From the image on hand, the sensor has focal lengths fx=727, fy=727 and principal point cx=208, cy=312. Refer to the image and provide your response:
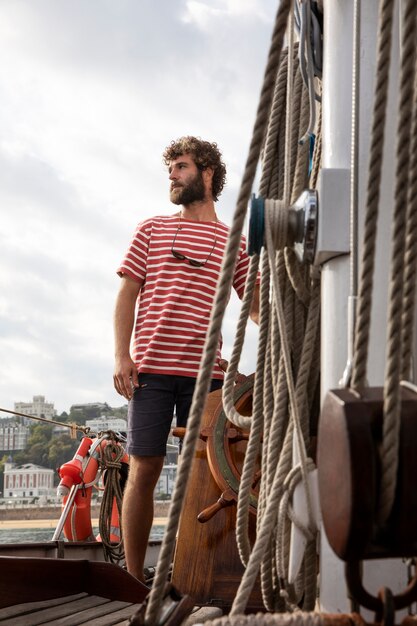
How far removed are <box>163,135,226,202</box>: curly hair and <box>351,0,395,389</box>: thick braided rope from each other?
1.58 metres

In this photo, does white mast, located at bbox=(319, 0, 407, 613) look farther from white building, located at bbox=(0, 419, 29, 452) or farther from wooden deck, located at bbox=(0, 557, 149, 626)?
white building, located at bbox=(0, 419, 29, 452)

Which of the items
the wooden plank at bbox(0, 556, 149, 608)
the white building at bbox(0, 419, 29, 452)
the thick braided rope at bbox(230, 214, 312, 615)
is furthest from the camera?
the white building at bbox(0, 419, 29, 452)

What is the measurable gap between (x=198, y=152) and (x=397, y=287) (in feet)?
5.51

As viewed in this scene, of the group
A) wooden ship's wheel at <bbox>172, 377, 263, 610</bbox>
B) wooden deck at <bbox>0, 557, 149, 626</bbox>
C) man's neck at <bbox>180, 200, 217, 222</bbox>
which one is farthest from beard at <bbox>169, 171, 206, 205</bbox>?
wooden deck at <bbox>0, 557, 149, 626</bbox>

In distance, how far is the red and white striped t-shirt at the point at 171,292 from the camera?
1935mm

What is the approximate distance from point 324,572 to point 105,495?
2.50m

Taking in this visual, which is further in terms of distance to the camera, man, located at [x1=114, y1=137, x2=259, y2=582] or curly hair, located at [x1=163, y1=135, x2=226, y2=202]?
curly hair, located at [x1=163, y1=135, x2=226, y2=202]

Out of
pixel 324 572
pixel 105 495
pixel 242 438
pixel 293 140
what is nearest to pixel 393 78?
pixel 293 140

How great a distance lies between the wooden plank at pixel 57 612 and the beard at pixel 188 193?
1.11 m

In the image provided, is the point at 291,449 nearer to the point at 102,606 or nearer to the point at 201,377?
the point at 201,377

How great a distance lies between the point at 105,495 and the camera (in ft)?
10.6

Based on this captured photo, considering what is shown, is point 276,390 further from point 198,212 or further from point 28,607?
point 198,212

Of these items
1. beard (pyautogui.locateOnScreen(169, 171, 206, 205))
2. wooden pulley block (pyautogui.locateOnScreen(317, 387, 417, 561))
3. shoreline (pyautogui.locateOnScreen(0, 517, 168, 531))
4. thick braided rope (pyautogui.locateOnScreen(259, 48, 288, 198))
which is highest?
beard (pyautogui.locateOnScreen(169, 171, 206, 205))

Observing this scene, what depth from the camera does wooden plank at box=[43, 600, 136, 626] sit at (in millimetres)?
1438
